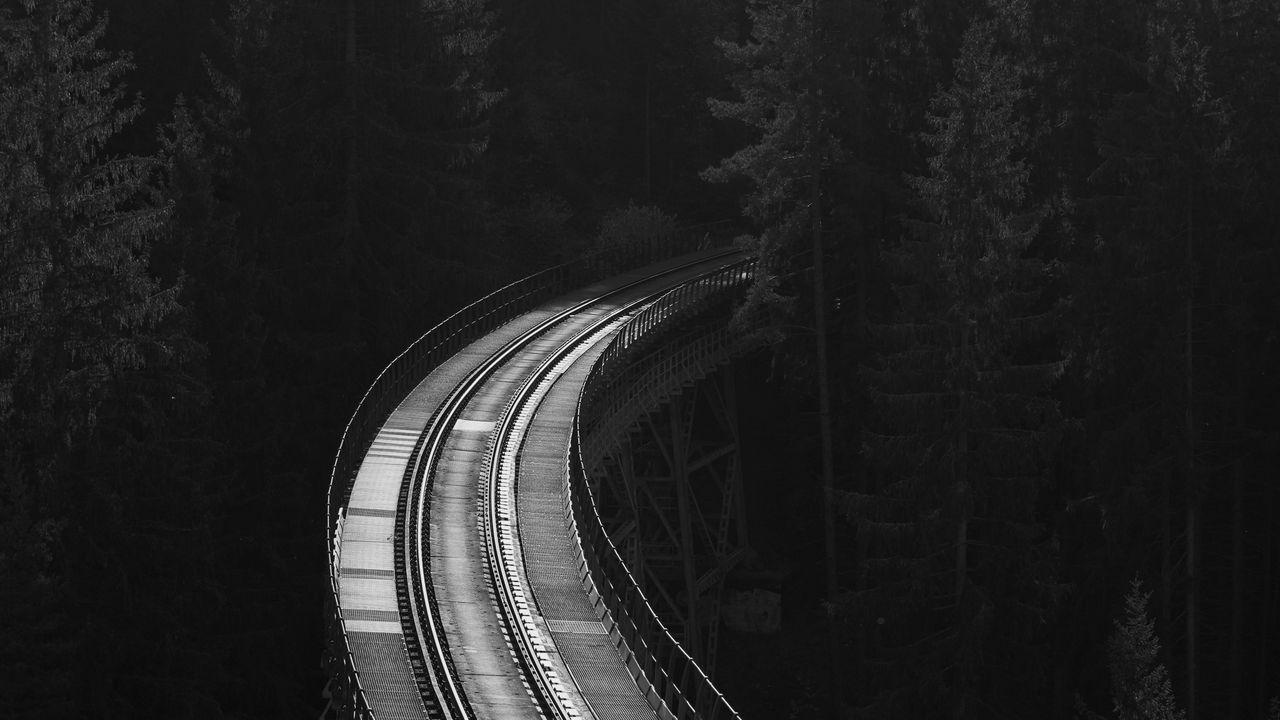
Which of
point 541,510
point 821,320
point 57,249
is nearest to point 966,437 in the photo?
point 821,320

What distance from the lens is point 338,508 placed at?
1251 inches

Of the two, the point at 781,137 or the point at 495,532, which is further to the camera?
the point at 781,137

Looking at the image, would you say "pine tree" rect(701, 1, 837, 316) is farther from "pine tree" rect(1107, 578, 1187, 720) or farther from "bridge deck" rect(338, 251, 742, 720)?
"pine tree" rect(1107, 578, 1187, 720)

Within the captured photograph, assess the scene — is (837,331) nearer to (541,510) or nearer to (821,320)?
(821,320)

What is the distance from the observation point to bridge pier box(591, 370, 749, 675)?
144 feet

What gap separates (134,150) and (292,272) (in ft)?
25.6

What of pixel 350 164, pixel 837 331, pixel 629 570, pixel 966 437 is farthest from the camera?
pixel 350 164

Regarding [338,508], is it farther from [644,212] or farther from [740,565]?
[644,212]

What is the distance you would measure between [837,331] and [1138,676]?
14.5 meters

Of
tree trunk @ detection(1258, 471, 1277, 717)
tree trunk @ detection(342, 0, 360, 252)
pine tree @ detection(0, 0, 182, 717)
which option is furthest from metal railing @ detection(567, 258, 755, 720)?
tree trunk @ detection(1258, 471, 1277, 717)

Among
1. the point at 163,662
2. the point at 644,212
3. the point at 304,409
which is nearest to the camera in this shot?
the point at 163,662

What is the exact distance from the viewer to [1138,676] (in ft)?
104

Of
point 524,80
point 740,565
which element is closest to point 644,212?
point 524,80

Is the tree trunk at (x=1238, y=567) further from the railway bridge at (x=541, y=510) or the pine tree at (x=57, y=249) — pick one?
the pine tree at (x=57, y=249)
